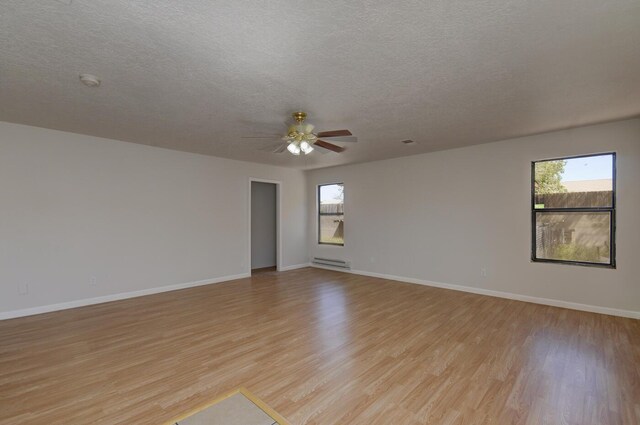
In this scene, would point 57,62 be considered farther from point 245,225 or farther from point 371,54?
point 245,225

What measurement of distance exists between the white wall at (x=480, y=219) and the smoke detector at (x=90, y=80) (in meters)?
4.98

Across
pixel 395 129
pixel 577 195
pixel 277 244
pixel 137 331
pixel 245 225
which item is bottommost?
pixel 137 331

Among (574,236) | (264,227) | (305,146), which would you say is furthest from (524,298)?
(264,227)

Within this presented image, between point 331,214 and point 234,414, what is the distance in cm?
564

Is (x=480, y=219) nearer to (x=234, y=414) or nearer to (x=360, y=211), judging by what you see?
(x=360, y=211)

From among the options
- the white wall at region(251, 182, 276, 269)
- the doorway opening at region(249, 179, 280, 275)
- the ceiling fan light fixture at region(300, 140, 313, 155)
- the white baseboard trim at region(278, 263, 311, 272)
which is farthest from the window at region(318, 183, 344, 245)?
the ceiling fan light fixture at region(300, 140, 313, 155)

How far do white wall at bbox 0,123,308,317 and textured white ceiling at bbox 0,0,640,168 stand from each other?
621 mm

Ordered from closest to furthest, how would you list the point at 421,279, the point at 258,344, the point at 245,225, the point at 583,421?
the point at 583,421, the point at 258,344, the point at 421,279, the point at 245,225

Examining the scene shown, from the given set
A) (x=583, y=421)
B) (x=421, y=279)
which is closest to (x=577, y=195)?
(x=421, y=279)

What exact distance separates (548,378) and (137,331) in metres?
4.14

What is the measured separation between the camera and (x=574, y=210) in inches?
161

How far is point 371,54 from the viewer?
217 centimetres

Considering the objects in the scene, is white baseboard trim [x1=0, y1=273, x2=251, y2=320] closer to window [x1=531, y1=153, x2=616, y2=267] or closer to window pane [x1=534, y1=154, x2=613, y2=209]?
window [x1=531, y1=153, x2=616, y2=267]

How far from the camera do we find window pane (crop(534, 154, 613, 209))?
3904mm
